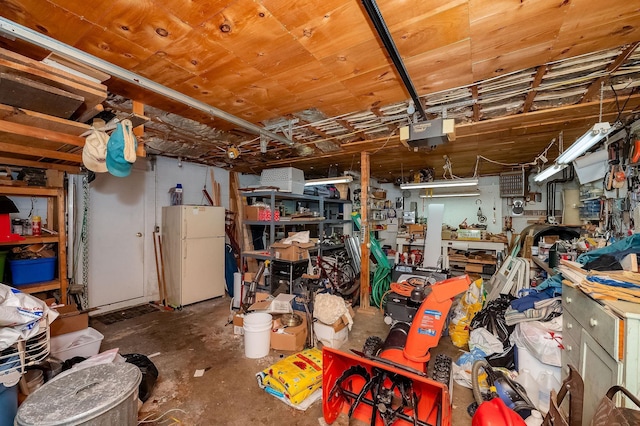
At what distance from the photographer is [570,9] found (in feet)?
4.68

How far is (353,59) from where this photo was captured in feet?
6.22

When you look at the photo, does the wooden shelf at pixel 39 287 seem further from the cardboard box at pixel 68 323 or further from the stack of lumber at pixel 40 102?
the stack of lumber at pixel 40 102

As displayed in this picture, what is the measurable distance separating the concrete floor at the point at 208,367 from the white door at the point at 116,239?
0.61 meters

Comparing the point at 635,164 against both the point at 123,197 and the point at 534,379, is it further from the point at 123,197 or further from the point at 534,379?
the point at 123,197

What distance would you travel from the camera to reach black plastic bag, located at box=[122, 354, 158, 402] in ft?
7.09

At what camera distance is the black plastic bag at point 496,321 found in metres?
2.69

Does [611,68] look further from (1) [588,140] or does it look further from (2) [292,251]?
(2) [292,251]

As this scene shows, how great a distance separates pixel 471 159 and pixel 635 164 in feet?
8.14

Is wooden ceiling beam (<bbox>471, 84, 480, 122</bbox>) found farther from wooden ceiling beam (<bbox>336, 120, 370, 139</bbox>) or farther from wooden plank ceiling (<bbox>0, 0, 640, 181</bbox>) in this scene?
wooden ceiling beam (<bbox>336, 120, 370, 139</bbox>)

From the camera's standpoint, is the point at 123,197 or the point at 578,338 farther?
the point at 123,197

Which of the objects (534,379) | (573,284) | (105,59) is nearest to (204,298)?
(105,59)

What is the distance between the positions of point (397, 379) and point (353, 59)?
231 cm

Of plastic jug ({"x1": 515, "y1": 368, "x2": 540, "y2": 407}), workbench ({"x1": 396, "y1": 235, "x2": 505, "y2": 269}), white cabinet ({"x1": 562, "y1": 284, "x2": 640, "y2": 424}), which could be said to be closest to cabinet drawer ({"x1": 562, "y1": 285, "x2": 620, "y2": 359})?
white cabinet ({"x1": 562, "y1": 284, "x2": 640, "y2": 424})

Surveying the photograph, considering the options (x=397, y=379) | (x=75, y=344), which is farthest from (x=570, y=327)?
(x=75, y=344)
